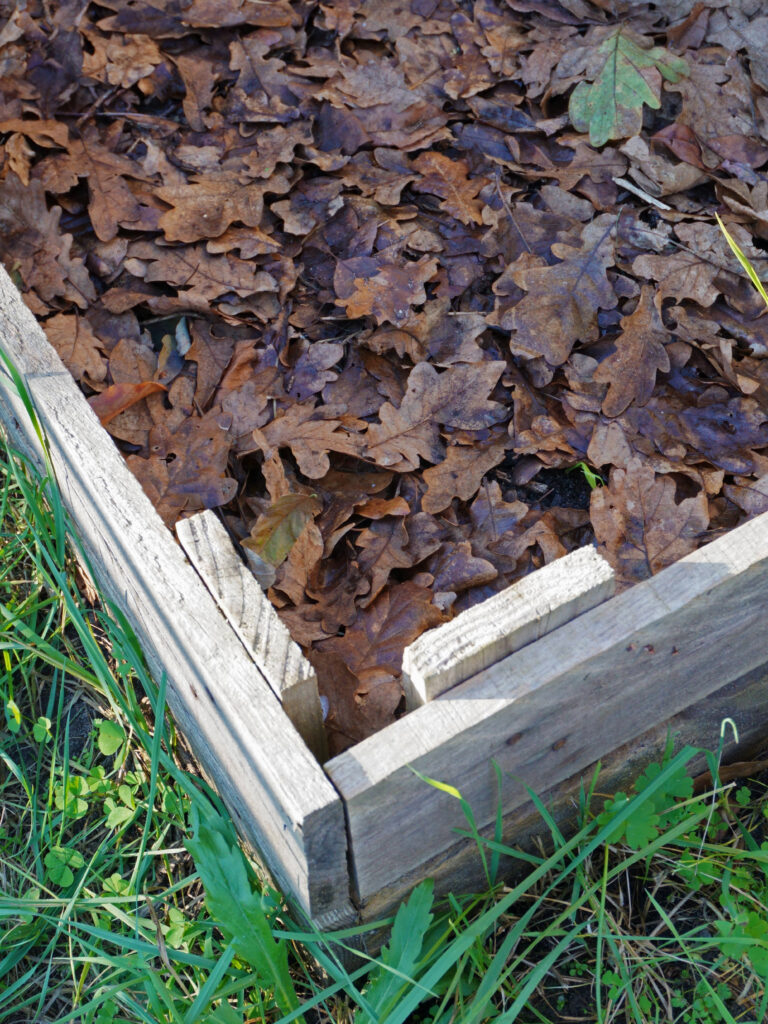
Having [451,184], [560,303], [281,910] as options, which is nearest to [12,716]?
[281,910]

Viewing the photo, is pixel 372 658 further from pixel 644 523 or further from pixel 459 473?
pixel 644 523

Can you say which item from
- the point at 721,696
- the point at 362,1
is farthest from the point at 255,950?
the point at 362,1

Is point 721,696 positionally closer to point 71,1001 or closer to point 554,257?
point 554,257

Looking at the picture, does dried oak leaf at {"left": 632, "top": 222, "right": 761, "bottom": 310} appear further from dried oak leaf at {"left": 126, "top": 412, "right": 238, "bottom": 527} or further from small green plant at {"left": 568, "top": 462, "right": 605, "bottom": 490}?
dried oak leaf at {"left": 126, "top": 412, "right": 238, "bottom": 527}

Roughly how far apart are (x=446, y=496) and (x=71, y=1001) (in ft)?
4.26

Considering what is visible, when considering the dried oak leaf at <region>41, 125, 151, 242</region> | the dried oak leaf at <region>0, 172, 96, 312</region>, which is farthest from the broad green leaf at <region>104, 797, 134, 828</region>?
the dried oak leaf at <region>41, 125, 151, 242</region>

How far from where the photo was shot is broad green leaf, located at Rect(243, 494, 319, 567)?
2.11m

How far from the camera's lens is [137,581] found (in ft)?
5.72

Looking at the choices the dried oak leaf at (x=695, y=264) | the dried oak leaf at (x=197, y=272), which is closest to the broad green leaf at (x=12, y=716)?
the dried oak leaf at (x=197, y=272)

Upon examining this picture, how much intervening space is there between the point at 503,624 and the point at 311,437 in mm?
971

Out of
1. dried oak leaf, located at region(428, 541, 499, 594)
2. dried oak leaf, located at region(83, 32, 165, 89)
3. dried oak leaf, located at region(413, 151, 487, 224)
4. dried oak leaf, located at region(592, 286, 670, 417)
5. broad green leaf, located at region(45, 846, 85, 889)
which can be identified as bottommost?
broad green leaf, located at region(45, 846, 85, 889)

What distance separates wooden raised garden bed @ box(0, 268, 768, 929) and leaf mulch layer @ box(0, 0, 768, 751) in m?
0.34

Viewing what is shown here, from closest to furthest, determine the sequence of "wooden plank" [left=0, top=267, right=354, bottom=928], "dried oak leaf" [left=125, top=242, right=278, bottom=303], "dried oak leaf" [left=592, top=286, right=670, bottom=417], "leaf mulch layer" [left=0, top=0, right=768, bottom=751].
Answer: "wooden plank" [left=0, top=267, right=354, bottom=928]
"leaf mulch layer" [left=0, top=0, right=768, bottom=751]
"dried oak leaf" [left=592, top=286, right=670, bottom=417]
"dried oak leaf" [left=125, top=242, right=278, bottom=303]

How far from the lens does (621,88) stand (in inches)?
106
